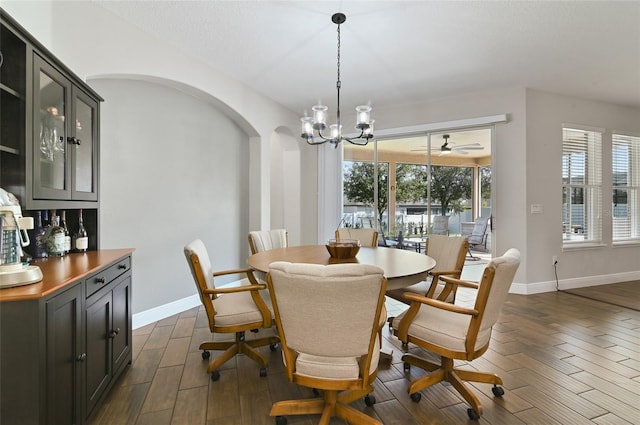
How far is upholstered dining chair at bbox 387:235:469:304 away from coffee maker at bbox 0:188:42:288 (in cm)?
212

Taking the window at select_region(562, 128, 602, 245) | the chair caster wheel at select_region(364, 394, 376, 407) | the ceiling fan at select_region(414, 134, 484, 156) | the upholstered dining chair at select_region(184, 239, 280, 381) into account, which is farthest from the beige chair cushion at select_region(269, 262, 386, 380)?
the window at select_region(562, 128, 602, 245)

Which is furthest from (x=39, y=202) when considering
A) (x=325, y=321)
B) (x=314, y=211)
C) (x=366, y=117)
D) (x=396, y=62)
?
(x=314, y=211)

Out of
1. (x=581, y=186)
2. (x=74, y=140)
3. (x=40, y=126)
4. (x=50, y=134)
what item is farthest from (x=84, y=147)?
(x=581, y=186)

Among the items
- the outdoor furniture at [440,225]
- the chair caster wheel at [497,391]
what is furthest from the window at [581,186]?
the chair caster wheel at [497,391]

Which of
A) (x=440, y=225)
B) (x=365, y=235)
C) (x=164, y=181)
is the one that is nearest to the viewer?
(x=164, y=181)

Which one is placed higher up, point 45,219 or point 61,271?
point 45,219

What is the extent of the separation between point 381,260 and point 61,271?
193cm

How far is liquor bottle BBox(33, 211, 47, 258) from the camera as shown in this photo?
1955 mm

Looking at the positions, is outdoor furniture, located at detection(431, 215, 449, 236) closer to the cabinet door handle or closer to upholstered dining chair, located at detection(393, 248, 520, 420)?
upholstered dining chair, located at detection(393, 248, 520, 420)

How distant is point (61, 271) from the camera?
1623mm

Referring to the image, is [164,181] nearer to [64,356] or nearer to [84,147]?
[84,147]

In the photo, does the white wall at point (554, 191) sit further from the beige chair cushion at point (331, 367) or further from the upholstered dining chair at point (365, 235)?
the beige chair cushion at point (331, 367)

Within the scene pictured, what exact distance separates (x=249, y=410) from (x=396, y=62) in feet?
11.4

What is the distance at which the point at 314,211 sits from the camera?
218 inches
